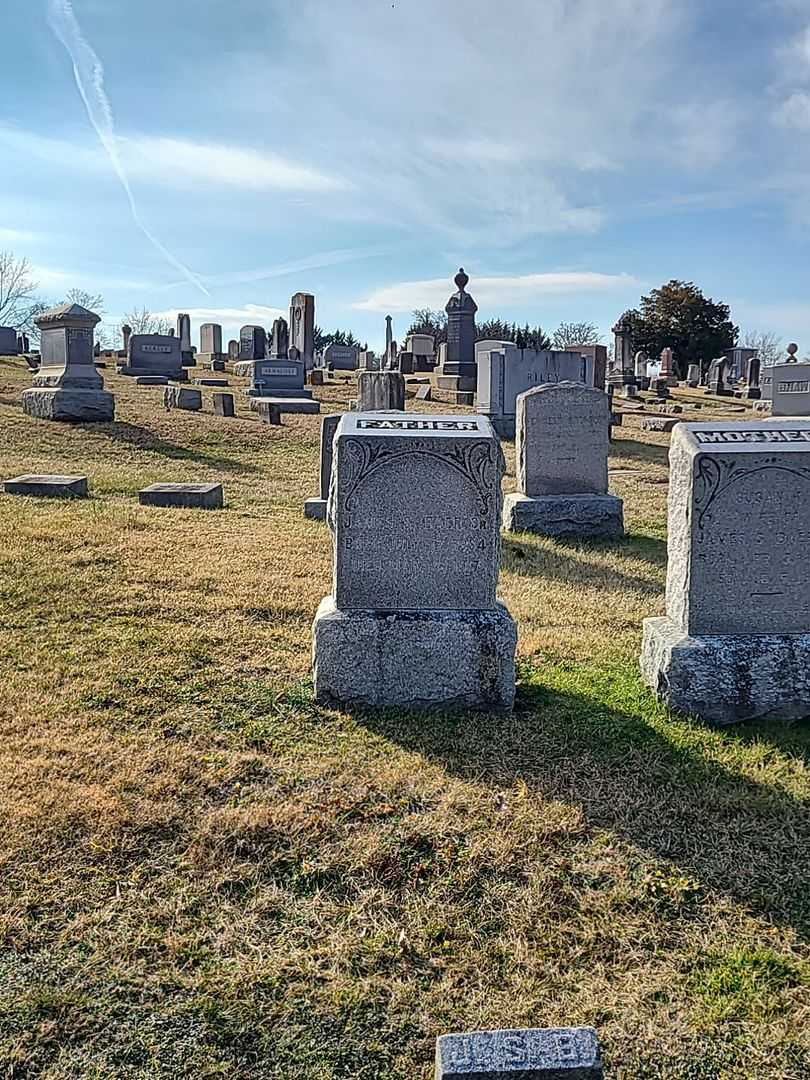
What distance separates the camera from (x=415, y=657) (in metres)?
4.12

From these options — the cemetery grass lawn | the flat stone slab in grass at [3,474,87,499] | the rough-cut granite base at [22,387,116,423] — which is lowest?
the cemetery grass lawn

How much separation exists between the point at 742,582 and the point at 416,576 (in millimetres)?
1594

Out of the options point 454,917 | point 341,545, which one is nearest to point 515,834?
point 454,917

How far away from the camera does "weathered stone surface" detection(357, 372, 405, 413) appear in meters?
14.0

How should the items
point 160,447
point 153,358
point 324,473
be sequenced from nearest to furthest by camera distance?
1. point 324,473
2. point 160,447
3. point 153,358

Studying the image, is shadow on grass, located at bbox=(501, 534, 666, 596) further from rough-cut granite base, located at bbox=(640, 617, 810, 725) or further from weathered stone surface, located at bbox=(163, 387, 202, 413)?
weathered stone surface, located at bbox=(163, 387, 202, 413)

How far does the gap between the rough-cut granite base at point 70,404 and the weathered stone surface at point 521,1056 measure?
13.3 meters

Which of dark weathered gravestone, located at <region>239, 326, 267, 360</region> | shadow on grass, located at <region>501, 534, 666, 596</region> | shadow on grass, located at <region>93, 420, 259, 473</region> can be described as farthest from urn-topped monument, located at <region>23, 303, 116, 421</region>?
dark weathered gravestone, located at <region>239, 326, 267, 360</region>

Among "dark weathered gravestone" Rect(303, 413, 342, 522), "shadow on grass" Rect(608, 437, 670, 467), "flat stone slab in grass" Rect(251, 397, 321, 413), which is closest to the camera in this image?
"dark weathered gravestone" Rect(303, 413, 342, 522)

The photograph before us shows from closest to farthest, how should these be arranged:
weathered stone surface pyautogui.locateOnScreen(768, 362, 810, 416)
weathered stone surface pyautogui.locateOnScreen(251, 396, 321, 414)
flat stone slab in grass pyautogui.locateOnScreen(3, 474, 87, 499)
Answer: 1. flat stone slab in grass pyautogui.locateOnScreen(3, 474, 87, 499)
2. weathered stone surface pyautogui.locateOnScreen(251, 396, 321, 414)
3. weathered stone surface pyautogui.locateOnScreen(768, 362, 810, 416)

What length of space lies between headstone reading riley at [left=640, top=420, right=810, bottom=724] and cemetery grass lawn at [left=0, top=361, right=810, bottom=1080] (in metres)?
0.19

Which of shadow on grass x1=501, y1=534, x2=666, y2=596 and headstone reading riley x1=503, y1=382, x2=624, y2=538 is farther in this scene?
headstone reading riley x1=503, y1=382, x2=624, y2=538

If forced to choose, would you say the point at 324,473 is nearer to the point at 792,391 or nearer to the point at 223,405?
the point at 223,405

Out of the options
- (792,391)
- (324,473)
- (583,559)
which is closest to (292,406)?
(324,473)
